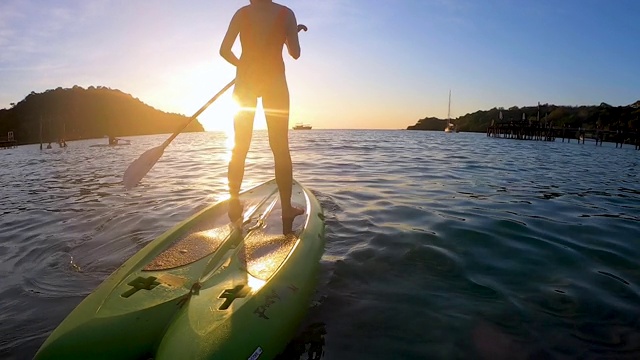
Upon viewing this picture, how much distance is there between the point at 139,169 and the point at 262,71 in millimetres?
2306

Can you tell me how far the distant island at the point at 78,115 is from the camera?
9988 cm

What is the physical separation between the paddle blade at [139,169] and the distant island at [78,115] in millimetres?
101177

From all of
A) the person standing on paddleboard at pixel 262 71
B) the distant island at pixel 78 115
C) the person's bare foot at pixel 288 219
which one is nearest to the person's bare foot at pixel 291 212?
the person's bare foot at pixel 288 219

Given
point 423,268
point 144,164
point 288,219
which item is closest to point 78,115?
point 144,164

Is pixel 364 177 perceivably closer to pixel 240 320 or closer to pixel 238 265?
pixel 238 265

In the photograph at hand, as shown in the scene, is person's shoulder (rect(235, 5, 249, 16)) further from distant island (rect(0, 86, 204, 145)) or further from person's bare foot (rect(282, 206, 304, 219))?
distant island (rect(0, 86, 204, 145))

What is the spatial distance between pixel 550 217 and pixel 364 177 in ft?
17.8

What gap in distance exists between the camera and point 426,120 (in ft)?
630

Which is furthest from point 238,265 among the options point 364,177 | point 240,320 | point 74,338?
point 364,177

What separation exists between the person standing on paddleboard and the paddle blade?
5.07 ft

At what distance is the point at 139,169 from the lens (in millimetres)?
5094

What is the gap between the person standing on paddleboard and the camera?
13.4 feet

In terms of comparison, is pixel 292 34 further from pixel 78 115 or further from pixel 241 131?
pixel 78 115

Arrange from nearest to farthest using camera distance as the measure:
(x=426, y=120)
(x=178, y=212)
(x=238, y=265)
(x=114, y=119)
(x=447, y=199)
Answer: (x=238, y=265) < (x=178, y=212) < (x=447, y=199) < (x=114, y=119) < (x=426, y=120)
